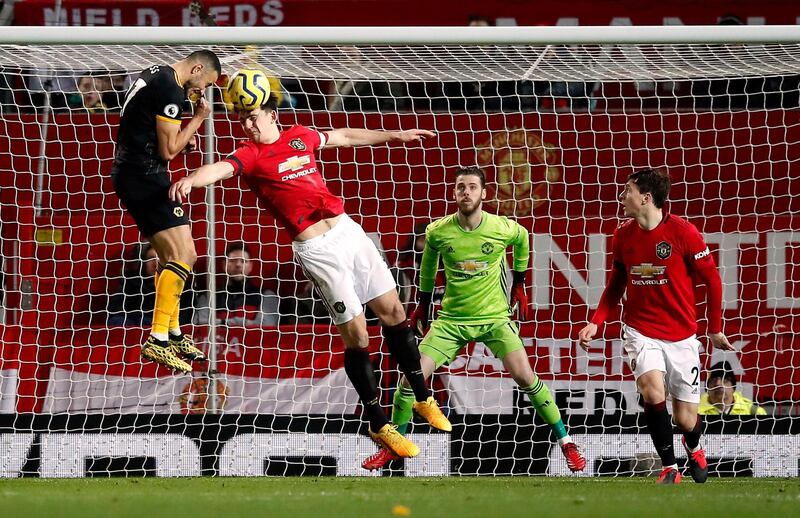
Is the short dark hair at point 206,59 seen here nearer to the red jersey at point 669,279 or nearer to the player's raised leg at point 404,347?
the player's raised leg at point 404,347

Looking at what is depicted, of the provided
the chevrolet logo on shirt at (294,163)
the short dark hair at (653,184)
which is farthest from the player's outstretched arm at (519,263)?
the chevrolet logo on shirt at (294,163)

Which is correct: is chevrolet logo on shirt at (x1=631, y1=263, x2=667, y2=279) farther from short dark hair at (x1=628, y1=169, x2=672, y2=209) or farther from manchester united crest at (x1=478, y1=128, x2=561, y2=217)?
manchester united crest at (x1=478, y1=128, x2=561, y2=217)

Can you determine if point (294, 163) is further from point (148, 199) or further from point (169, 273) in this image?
point (169, 273)

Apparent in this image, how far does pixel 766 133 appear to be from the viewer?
10141 mm

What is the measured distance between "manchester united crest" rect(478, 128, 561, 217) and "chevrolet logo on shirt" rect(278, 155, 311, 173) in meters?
3.45

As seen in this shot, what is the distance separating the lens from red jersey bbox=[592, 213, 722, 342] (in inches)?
284

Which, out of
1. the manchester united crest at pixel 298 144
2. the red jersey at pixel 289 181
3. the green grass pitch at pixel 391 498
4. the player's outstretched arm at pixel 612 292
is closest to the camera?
the green grass pitch at pixel 391 498

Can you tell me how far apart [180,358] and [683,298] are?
3.27m

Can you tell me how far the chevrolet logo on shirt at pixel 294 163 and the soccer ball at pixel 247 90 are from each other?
379 mm

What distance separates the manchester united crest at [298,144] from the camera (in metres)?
6.93

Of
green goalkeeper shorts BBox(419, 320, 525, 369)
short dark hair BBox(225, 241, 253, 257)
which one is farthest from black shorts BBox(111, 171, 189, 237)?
green goalkeeper shorts BBox(419, 320, 525, 369)

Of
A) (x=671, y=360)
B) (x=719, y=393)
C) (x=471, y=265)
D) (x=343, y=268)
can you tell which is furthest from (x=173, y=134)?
(x=719, y=393)

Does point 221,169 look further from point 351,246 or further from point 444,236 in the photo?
point 444,236

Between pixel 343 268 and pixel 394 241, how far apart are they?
3.17 m
